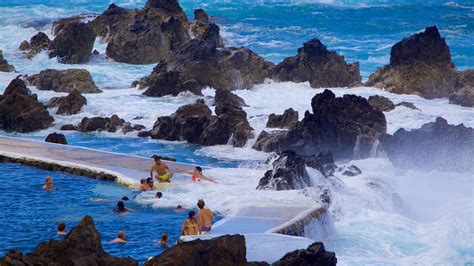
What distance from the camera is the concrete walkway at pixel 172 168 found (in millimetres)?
18500

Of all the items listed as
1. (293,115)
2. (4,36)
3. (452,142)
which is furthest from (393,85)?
(4,36)

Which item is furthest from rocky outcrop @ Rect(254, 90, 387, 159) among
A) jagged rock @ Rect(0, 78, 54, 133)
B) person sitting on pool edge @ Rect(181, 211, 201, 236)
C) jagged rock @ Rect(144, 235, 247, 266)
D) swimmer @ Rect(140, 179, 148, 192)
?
jagged rock @ Rect(144, 235, 247, 266)

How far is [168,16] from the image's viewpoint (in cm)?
5703

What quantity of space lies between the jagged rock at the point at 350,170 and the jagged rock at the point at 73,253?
517 inches

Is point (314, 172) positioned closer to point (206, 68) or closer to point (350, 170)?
point (350, 170)

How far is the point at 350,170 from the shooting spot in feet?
90.2

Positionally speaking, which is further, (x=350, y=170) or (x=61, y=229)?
(x=350, y=170)

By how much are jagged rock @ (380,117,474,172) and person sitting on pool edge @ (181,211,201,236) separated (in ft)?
37.1

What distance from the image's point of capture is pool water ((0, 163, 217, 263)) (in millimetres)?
19469

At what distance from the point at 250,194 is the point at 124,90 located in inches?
860

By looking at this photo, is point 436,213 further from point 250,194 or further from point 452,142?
point 452,142

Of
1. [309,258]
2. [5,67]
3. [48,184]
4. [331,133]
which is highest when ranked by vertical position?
[5,67]

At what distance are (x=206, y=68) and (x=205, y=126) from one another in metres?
11.0

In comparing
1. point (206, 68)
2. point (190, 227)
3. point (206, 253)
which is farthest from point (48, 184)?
point (206, 68)
